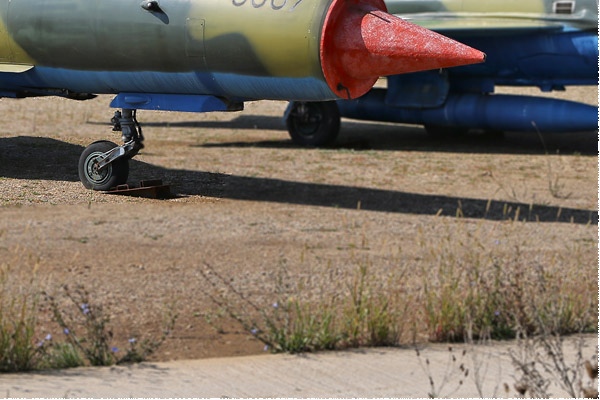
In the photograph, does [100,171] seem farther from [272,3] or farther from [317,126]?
[317,126]

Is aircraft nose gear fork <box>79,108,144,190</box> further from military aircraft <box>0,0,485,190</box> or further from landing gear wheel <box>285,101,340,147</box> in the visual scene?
landing gear wheel <box>285,101,340,147</box>

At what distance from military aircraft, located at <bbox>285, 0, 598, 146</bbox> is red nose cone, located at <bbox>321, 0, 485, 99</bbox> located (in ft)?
77.4

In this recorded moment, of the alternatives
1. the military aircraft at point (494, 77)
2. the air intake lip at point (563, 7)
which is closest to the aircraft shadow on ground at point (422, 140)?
the military aircraft at point (494, 77)

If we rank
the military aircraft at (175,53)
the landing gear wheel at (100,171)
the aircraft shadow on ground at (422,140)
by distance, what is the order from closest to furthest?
1. the military aircraft at (175,53)
2. the landing gear wheel at (100,171)
3. the aircraft shadow on ground at (422,140)

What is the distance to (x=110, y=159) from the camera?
3883 millimetres

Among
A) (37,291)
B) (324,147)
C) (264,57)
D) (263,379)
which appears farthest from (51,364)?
(324,147)

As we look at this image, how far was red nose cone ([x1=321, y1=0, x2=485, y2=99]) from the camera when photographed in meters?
3.84

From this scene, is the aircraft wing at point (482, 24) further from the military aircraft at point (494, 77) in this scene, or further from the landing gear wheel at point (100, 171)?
the landing gear wheel at point (100, 171)

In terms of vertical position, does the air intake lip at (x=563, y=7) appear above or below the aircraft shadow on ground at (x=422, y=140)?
above

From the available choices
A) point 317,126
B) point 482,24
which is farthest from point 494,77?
point 317,126

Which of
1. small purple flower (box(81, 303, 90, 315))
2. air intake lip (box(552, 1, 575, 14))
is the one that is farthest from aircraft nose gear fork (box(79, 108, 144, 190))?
air intake lip (box(552, 1, 575, 14))

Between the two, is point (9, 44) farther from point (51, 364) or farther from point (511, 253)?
point (511, 253)

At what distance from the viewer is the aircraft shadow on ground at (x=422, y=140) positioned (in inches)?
1163

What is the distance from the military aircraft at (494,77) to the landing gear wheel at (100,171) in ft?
78.3
